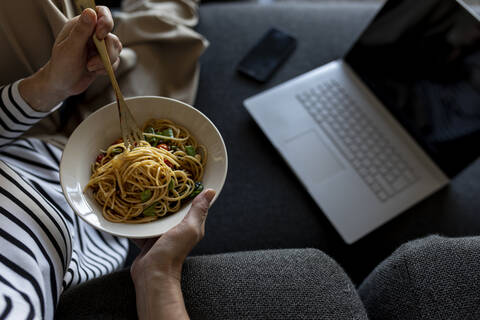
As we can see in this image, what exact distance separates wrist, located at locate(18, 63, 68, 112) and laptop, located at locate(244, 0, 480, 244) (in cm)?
53

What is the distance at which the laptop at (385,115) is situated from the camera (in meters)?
0.81

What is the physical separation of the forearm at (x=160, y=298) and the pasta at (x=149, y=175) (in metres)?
0.10

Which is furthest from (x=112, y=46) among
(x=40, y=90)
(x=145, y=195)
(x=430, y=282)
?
(x=430, y=282)

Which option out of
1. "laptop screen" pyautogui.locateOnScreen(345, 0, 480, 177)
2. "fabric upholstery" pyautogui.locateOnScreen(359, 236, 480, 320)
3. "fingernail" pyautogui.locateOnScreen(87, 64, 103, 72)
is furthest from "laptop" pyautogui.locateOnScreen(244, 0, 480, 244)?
"fingernail" pyautogui.locateOnScreen(87, 64, 103, 72)

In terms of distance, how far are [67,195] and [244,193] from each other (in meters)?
0.49

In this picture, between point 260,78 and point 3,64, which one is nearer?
point 3,64

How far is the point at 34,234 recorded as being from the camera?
0.60 metres

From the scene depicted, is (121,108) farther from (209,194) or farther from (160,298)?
(160,298)

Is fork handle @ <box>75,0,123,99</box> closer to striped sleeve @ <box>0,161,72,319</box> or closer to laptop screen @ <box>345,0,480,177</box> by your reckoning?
striped sleeve @ <box>0,161,72,319</box>

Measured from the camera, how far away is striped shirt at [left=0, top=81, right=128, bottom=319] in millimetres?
548

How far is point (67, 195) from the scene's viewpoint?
1.84 feet

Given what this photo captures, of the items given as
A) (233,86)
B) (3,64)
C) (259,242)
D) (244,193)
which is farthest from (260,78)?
(3,64)

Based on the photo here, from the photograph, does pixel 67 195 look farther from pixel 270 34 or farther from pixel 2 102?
pixel 270 34

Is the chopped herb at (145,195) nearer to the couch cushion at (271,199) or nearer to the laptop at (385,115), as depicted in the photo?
the couch cushion at (271,199)
